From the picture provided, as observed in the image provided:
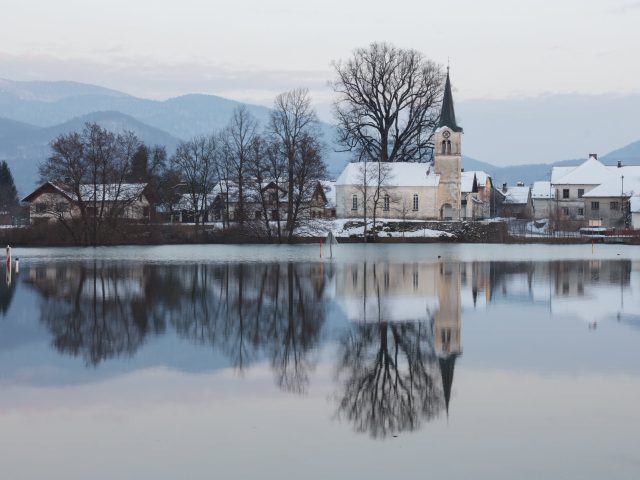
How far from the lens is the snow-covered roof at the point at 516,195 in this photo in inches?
5364

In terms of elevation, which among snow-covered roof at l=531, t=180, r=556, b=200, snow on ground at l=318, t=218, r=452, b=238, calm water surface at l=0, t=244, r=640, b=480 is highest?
snow-covered roof at l=531, t=180, r=556, b=200

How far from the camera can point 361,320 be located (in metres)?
22.0

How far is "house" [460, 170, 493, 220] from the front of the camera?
311 ft

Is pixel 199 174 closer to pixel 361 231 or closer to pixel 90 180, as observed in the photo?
pixel 90 180

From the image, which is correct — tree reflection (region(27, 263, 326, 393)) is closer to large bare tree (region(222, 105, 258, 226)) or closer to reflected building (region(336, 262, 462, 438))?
reflected building (region(336, 262, 462, 438))

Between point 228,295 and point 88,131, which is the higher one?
point 88,131

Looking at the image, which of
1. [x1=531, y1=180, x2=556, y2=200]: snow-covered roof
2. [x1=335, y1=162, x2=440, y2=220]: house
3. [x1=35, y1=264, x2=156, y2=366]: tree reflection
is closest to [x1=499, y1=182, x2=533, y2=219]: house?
[x1=531, y1=180, x2=556, y2=200]: snow-covered roof

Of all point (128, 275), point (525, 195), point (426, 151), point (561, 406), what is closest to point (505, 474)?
point (561, 406)

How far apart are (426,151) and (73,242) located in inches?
1395

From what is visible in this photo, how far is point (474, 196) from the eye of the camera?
Answer: 4198 inches

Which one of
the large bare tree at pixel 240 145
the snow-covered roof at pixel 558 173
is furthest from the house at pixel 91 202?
the snow-covered roof at pixel 558 173

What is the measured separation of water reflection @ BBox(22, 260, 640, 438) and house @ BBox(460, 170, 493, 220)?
52542 millimetres

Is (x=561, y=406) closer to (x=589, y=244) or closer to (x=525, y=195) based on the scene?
(x=589, y=244)

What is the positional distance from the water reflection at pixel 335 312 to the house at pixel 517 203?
8184 cm
